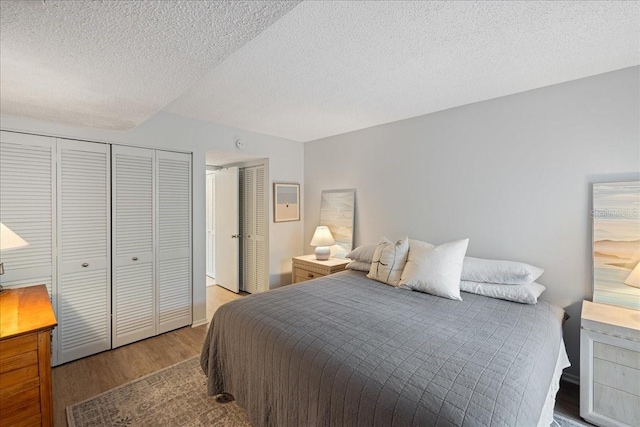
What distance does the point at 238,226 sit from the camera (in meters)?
4.59

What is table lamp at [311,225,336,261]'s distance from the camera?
370 centimetres

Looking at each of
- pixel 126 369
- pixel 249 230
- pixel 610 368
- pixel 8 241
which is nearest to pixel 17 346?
pixel 8 241

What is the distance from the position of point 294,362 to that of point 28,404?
138 centimetres

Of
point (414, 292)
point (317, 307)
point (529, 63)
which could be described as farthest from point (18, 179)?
point (529, 63)

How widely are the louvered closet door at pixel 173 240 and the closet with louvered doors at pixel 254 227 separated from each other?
1.13 m

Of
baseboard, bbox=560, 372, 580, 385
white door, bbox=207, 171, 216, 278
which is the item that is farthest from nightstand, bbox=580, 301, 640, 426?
white door, bbox=207, 171, 216, 278

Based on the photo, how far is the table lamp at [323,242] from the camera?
3.70 m

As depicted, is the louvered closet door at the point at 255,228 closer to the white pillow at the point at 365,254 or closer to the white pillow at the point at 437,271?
the white pillow at the point at 365,254

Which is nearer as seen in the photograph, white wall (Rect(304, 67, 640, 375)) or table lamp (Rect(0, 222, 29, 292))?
table lamp (Rect(0, 222, 29, 292))

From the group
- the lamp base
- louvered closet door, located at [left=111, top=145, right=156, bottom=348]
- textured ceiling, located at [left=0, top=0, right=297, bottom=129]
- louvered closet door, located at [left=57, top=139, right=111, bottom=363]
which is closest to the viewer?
textured ceiling, located at [left=0, top=0, right=297, bottom=129]

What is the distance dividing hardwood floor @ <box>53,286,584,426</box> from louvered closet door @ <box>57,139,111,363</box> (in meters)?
0.19

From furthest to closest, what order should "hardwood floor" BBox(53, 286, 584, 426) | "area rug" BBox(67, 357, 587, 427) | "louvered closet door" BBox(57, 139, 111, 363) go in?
"louvered closet door" BBox(57, 139, 111, 363)
"hardwood floor" BBox(53, 286, 584, 426)
"area rug" BBox(67, 357, 587, 427)

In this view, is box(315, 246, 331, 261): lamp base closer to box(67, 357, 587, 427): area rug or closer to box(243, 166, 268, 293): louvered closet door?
box(243, 166, 268, 293): louvered closet door

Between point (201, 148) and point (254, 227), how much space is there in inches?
58.3
